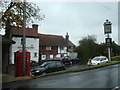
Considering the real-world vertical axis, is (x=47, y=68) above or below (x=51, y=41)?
below

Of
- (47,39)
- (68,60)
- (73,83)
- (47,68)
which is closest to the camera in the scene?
(73,83)

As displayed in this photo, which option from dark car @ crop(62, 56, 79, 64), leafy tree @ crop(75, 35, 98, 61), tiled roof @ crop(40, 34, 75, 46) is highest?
tiled roof @ crop(40, 34, 75, 46)

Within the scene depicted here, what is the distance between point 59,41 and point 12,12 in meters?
38.8

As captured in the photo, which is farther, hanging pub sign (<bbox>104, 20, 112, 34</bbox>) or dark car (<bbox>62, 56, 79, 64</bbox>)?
dark car (<bbox>62, 56, 79, 64</bbox>)

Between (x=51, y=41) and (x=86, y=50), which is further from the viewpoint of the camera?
(x=51, y=41)

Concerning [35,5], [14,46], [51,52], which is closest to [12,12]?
[35,5]

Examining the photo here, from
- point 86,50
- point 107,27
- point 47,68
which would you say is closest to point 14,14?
point 47,68

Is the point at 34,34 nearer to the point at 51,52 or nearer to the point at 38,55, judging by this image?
the point at 38,55

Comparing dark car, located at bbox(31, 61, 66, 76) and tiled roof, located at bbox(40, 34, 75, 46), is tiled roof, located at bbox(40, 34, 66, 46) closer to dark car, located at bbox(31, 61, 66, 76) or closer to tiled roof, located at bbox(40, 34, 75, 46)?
tiled roof, located at bbox(40, 34, 75, 46)

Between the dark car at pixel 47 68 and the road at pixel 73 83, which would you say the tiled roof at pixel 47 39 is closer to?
the dark car at pixel 47 68

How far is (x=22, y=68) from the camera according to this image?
582 inches

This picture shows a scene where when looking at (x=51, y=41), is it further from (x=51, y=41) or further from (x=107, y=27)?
(x=107, y=27)

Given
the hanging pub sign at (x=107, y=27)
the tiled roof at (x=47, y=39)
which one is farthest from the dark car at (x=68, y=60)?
the tiled roof at (x=47, y=39)

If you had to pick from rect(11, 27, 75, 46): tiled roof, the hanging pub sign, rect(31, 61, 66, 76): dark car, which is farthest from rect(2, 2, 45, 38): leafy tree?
rect(11, 27, 75, 46): tiled roof
